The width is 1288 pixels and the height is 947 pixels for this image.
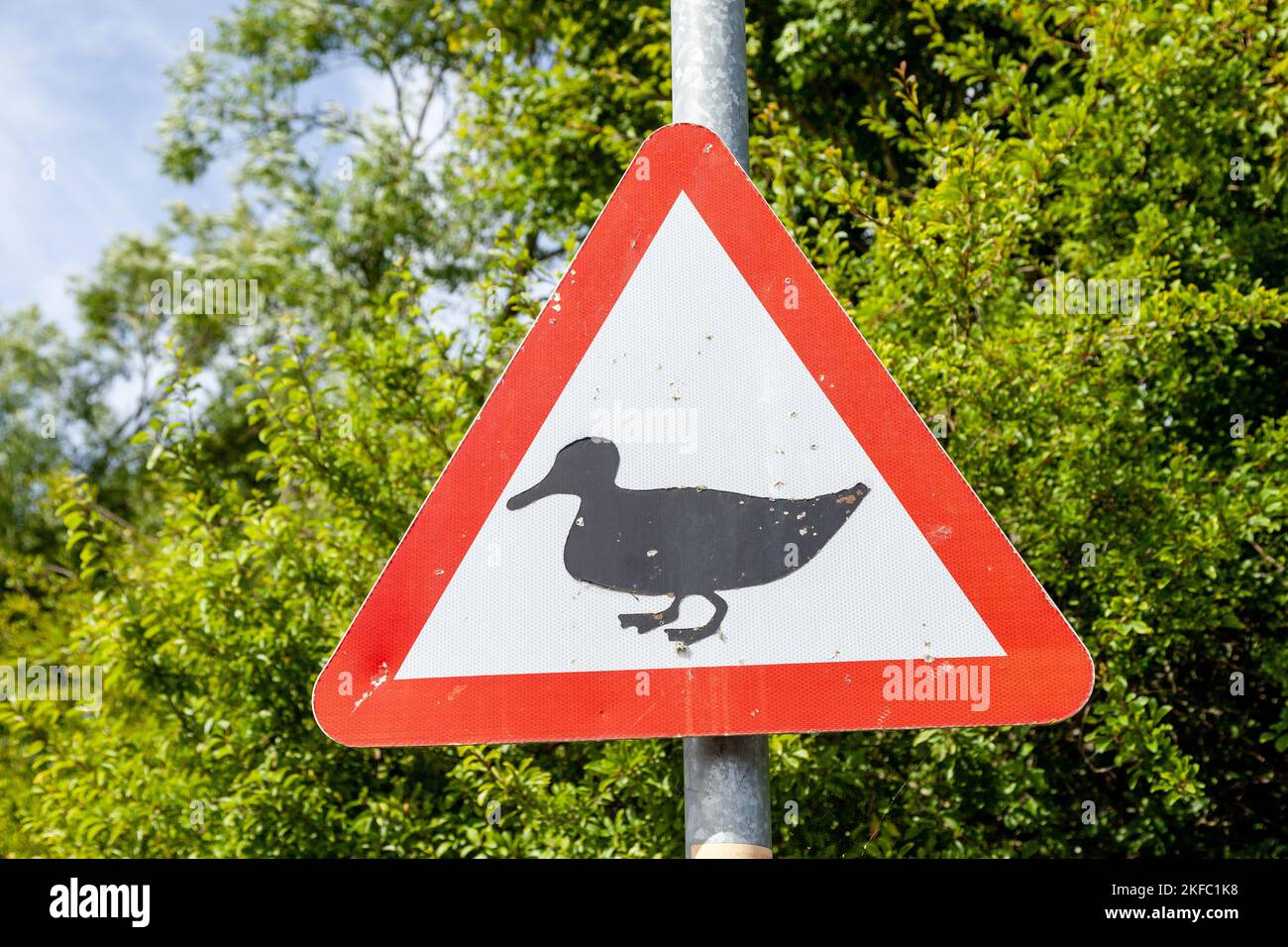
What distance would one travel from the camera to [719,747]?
4.51 feet

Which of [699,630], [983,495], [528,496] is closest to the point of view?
[699,630]

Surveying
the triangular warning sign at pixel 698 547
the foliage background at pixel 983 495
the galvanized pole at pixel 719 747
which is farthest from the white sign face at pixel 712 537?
the foliage background at pixel 983 495

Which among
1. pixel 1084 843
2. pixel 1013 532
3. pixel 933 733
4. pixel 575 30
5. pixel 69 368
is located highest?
pixel 69 368

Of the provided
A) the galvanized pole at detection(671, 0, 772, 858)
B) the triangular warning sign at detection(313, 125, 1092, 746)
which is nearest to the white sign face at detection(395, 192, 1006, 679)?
the triangular warning sign at detection(313, 125, 1092, 746)

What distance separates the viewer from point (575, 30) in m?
5.43

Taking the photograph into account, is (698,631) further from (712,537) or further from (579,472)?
(579,472)

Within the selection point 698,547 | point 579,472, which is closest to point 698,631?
point 698,547

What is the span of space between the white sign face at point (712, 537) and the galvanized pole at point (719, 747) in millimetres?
123

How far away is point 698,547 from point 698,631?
110 millimetres

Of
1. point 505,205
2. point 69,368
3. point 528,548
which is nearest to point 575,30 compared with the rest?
point 505,205

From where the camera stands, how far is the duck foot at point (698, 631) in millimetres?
1364
